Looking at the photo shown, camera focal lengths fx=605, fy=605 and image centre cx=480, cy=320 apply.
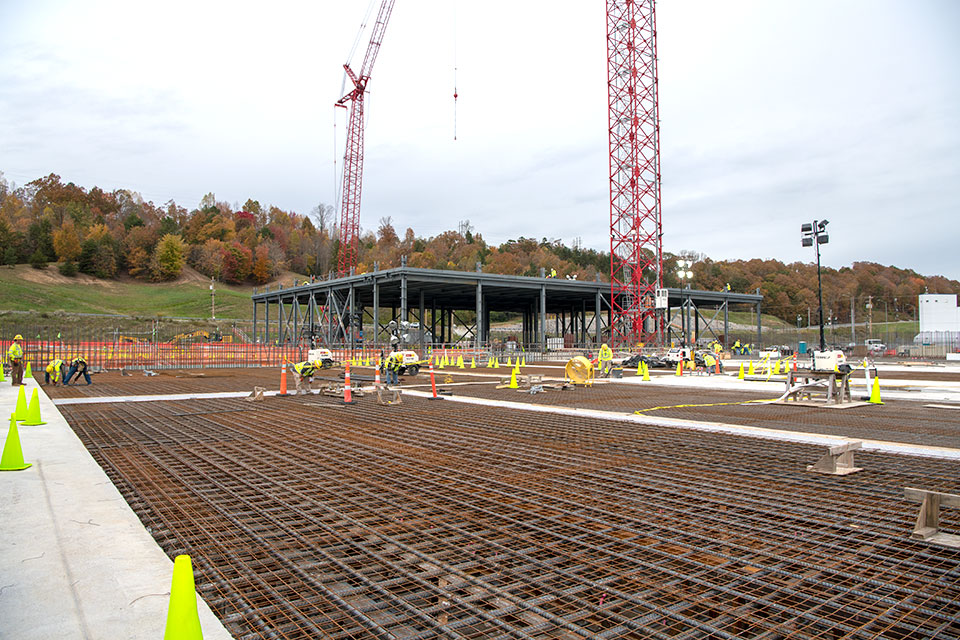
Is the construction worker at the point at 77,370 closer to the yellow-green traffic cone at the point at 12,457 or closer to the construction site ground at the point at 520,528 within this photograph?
the construction site ground at the point at 520,528

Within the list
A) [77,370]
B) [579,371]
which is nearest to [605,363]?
[579,371]

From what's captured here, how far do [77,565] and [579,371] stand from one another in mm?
19470

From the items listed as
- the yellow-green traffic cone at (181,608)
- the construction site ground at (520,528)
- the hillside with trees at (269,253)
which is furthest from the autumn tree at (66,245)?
the yellow-green traffic cone at (181,608)

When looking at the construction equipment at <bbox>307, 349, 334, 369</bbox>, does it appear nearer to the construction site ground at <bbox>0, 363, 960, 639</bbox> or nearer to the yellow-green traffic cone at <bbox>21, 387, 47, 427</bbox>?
the yellow-green traffic cone at <bbox>21, 387, 47, 427</bbox>

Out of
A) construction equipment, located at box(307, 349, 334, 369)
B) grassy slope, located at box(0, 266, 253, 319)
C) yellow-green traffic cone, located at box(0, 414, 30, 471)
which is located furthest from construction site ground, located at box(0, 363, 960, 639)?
grassy slope, located at box(0, 266, 253, 319)

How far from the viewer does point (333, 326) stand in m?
63.3

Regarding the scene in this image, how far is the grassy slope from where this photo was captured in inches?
3418

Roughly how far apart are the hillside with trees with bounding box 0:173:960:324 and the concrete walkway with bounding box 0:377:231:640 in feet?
395

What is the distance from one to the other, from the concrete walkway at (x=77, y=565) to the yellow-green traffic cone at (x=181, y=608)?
679 millimetres

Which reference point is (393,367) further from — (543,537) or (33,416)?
(543,537)

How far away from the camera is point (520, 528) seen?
213 inches

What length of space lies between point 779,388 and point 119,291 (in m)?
118

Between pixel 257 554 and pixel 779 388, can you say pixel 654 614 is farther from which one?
pixel 779 388

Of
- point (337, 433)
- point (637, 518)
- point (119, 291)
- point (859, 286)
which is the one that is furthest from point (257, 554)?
point (859, 286)
